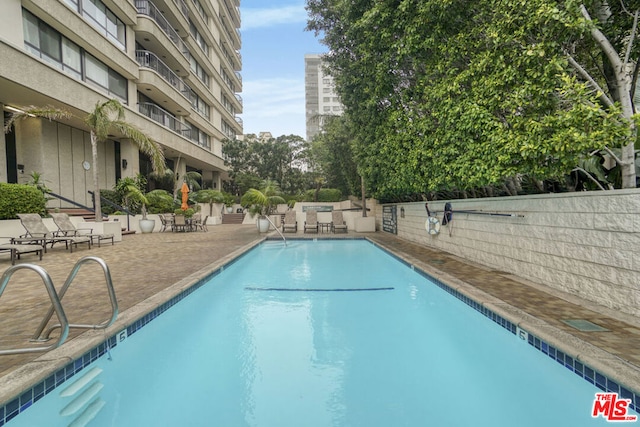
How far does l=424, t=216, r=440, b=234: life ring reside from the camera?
30.2ft

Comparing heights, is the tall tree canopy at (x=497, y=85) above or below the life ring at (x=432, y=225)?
above

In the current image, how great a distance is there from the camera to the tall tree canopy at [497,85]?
4.13m

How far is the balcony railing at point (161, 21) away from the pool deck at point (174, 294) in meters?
18.3

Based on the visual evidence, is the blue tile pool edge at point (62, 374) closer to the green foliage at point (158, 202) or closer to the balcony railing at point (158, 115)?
the green foliage at point (158, 202)

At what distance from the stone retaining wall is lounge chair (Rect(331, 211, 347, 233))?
9.23 m

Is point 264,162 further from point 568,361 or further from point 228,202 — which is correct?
point 568,361

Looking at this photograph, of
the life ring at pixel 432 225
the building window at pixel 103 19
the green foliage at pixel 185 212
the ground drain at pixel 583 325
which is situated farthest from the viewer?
the green foliage at pixel 185 212

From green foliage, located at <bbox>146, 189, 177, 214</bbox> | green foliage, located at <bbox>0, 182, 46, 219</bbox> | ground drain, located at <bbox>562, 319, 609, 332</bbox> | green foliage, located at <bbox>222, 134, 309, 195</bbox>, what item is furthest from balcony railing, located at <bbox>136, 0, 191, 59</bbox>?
ground drain, located at <bbox>562, 319, 609, 332</bbox>

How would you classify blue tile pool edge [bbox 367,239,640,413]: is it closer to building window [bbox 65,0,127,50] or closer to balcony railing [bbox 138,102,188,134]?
building window [bbox 65,0,127,50]

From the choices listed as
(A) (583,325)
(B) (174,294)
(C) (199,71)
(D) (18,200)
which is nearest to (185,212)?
(D) (18,200)

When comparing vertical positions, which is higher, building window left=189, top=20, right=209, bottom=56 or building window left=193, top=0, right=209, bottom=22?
building window left=193, top=0, right=209, bottom=22

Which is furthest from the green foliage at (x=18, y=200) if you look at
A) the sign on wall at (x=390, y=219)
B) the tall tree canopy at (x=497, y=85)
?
the sign on wall at (x=390, y=219)

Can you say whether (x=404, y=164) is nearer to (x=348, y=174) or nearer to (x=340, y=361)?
(x=340, y=361)

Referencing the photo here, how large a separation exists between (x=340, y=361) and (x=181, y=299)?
2793 mm
